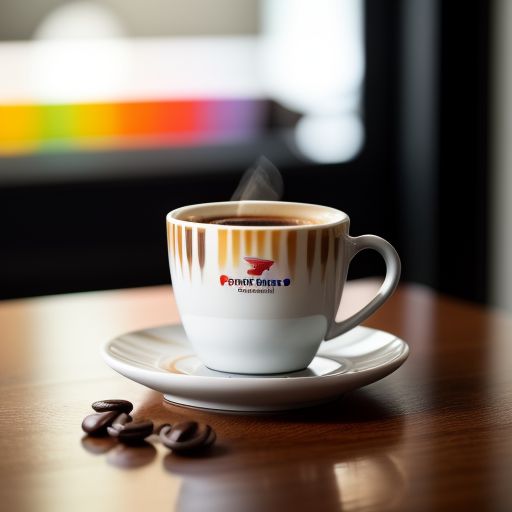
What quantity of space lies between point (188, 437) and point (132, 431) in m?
0.04

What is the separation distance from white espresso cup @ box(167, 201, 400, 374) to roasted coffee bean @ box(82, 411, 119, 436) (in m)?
0.12

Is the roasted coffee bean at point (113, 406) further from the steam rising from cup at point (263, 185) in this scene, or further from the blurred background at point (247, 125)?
the blurred background at point (247, 125)

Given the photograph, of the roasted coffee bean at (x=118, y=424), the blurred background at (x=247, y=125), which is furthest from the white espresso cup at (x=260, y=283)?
the blurred background at (x=247, y=125)

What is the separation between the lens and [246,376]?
77cm

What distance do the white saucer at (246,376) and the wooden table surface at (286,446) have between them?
19 mm

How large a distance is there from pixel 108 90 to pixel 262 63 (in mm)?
383

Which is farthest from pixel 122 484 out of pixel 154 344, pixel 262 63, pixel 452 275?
pixel 452 275

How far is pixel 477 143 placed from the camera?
2.53 meters

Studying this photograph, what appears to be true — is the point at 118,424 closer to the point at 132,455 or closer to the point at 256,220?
the point at 132,455

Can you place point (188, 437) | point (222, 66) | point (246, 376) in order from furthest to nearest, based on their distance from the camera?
point (222, 66)
point (246, 376)
point (188, 437)

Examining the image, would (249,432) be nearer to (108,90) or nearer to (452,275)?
(108,90)

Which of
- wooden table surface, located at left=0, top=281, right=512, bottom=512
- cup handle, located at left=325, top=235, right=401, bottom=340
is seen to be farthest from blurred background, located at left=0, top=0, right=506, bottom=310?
cup handle, located at left=325, top=235, right=401, bottom=340

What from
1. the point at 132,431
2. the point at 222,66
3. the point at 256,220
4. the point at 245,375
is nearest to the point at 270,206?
the point at 256,220

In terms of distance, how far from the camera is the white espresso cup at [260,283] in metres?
0.72
